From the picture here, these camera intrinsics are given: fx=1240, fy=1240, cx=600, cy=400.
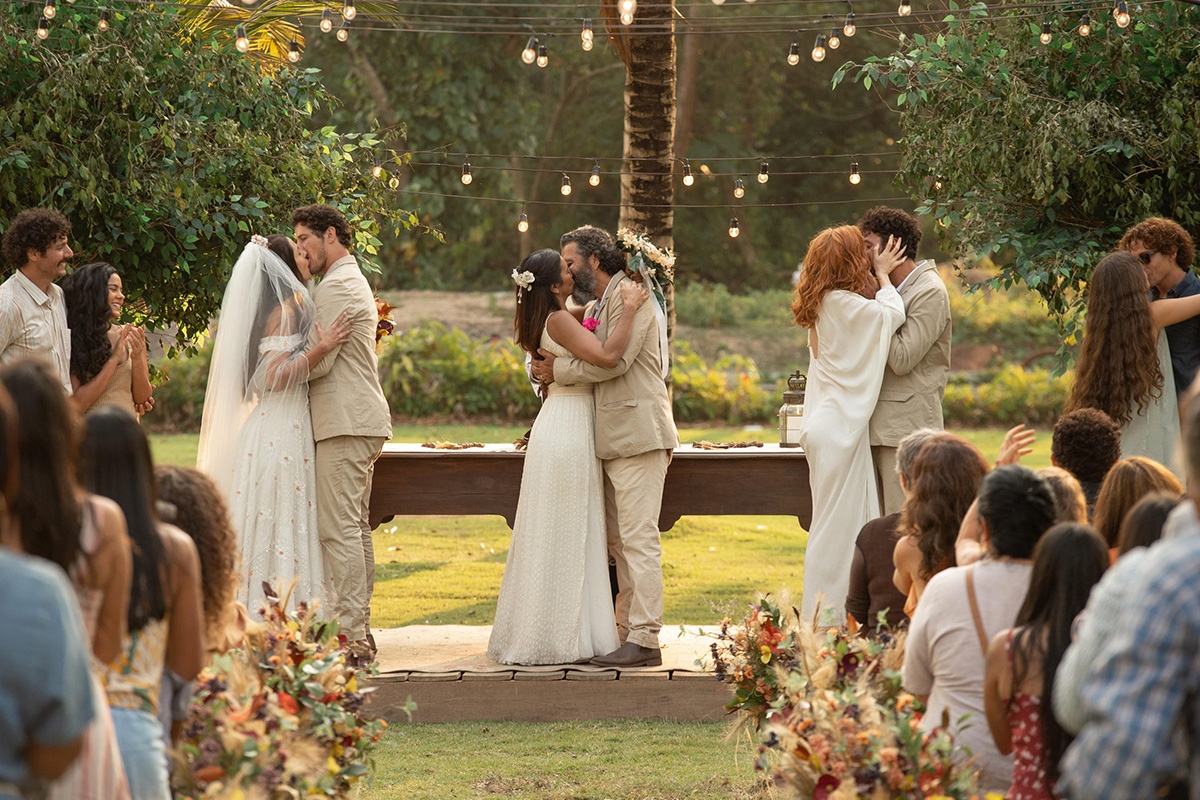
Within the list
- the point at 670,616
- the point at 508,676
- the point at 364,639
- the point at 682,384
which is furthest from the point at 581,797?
the point at 682,384

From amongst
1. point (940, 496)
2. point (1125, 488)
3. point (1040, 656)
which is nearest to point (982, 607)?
point (1040, 656)

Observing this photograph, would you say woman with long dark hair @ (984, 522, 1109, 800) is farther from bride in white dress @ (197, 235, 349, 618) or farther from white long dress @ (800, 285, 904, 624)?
bride in white dress @ (197, 235, 349, 618)

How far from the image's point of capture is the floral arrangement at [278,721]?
8.44ft

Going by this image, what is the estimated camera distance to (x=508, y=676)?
17.2ft

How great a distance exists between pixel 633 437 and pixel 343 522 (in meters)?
1.31

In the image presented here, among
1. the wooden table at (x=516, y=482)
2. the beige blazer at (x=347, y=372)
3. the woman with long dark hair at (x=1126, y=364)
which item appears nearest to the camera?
the woman with long dark hair at (x=1126, y=364)

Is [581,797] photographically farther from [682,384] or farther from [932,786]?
[682,384]

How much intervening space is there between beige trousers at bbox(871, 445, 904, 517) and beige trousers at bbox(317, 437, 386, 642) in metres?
2.16

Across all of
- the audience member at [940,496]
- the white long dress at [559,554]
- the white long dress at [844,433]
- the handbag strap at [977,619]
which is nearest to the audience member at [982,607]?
the handbag strap at [977,619]

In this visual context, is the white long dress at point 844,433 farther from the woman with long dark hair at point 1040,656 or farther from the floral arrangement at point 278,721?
the woman with long dark hair at point 1040,656

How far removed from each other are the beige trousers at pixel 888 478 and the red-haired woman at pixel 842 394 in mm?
66

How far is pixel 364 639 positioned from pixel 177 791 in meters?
2.69

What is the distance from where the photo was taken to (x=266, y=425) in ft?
17.4

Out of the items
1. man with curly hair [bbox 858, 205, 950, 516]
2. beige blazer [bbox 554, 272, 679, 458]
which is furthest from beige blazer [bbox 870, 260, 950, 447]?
beige blazer [bbox 554, 272, 679, 458]
